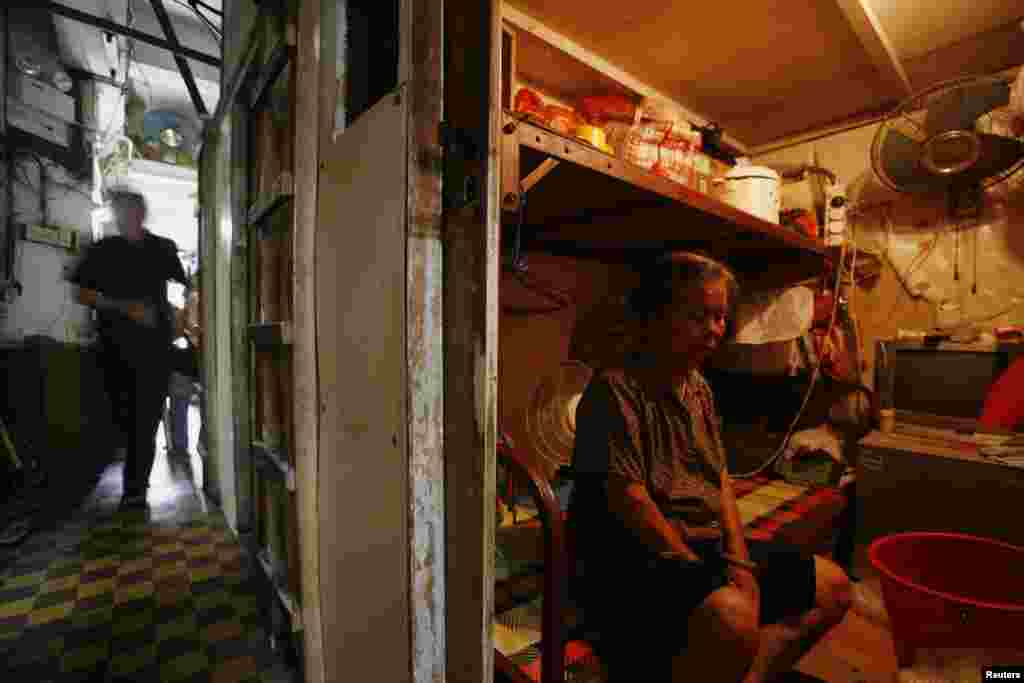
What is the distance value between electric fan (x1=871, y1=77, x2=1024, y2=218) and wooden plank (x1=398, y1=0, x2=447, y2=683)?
9.35ft

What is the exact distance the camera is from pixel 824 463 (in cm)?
294

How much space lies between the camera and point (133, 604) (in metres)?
2.08

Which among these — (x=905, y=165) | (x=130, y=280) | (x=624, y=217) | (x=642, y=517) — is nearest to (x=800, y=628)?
(x=642, y=517)

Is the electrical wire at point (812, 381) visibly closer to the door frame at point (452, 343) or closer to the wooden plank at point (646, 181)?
the wooden plank at point (646, 181)

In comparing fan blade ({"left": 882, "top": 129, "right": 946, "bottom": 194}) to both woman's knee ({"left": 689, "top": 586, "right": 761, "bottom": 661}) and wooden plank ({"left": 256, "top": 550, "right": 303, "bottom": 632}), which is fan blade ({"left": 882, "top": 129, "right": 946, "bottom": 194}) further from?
wooden plank ({"left": 256, "top": 550, "right": 303, "bottom": 632})

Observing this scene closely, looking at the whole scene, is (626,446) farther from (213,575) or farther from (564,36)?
(213,575)

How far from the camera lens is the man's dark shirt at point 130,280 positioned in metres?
3.00

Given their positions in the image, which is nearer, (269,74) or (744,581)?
(744,581)

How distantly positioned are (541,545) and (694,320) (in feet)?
4.41

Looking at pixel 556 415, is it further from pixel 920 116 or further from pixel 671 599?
pixel 920 116

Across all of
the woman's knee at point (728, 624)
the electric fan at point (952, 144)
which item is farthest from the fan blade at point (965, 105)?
the woman's knee at point (728, 624)

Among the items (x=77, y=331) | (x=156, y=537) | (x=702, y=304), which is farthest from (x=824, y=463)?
(x=77, y=331)

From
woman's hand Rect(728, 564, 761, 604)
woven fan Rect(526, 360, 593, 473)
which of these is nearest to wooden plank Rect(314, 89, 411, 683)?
woman's hand Rect(728, 564, 761, 604)

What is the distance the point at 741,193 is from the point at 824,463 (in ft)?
6.42
